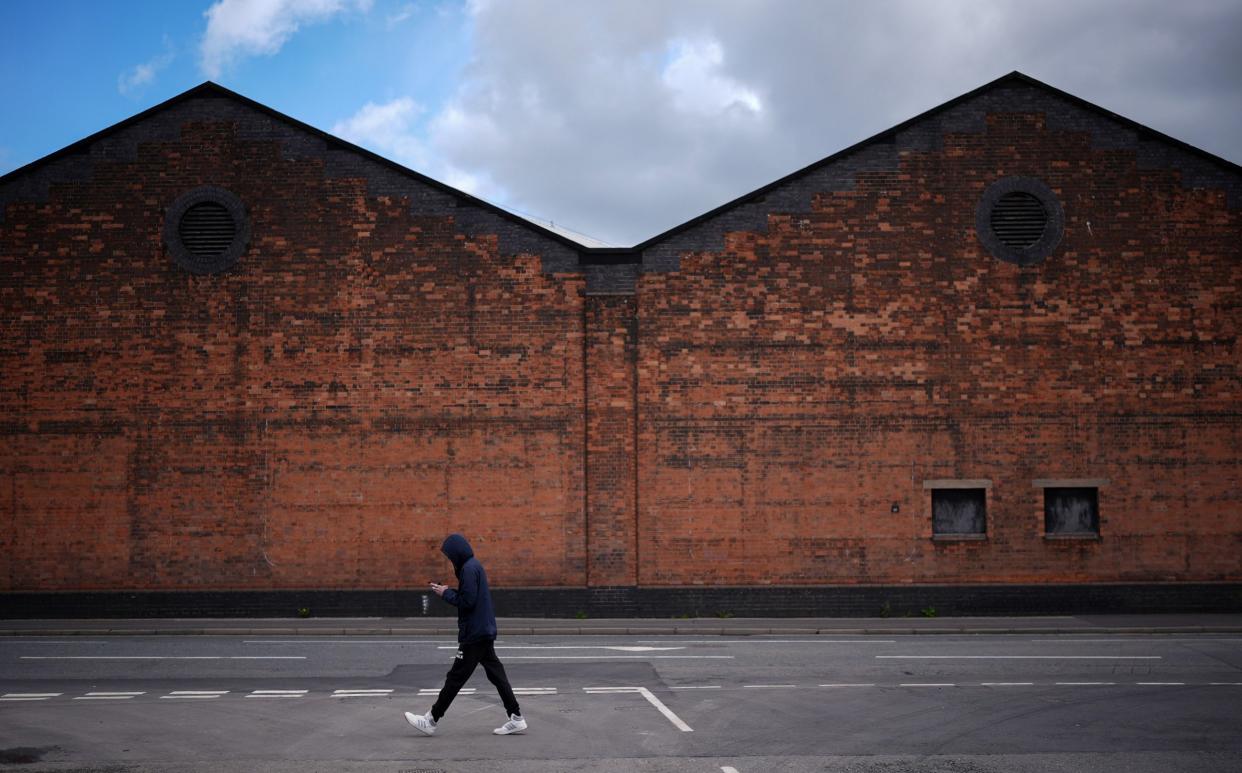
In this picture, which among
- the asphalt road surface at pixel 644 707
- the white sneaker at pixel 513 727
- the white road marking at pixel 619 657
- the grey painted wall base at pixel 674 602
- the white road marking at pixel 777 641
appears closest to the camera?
the asphalt road surface at pixel 644 707

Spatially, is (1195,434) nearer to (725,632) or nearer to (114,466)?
(725,632)

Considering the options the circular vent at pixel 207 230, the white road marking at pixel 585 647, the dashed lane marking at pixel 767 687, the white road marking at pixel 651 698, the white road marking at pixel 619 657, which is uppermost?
the circular vent at pixel 207 230

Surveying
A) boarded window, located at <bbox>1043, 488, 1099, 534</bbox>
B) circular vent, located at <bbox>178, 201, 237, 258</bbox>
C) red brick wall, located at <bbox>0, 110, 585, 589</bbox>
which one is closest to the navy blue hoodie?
red brick wall, located at <bbox>0, 110, 585, 589</bbox>

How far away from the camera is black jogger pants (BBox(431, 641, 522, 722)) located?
983 cm

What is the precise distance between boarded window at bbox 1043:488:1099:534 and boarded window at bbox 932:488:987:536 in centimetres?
127

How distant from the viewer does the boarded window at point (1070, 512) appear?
2058cm

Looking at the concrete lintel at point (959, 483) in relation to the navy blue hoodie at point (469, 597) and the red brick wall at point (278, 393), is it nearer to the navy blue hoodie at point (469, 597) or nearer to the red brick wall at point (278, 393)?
the red brick wall at point (278, 393)

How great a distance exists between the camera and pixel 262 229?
20.7 metres

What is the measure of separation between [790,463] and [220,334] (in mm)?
11194

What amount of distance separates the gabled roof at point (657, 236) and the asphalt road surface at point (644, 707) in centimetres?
773

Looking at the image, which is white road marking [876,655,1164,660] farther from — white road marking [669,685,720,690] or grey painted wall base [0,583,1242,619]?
grey painted wall base [0,583,1242,619]

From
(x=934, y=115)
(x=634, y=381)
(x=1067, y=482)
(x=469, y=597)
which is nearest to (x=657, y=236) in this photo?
(x=634, y=381)

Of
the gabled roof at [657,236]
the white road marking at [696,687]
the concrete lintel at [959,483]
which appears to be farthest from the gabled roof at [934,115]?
the white road marking at [696,687]

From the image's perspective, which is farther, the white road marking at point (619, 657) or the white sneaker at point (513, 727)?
the white road marking at point (619, 657)
